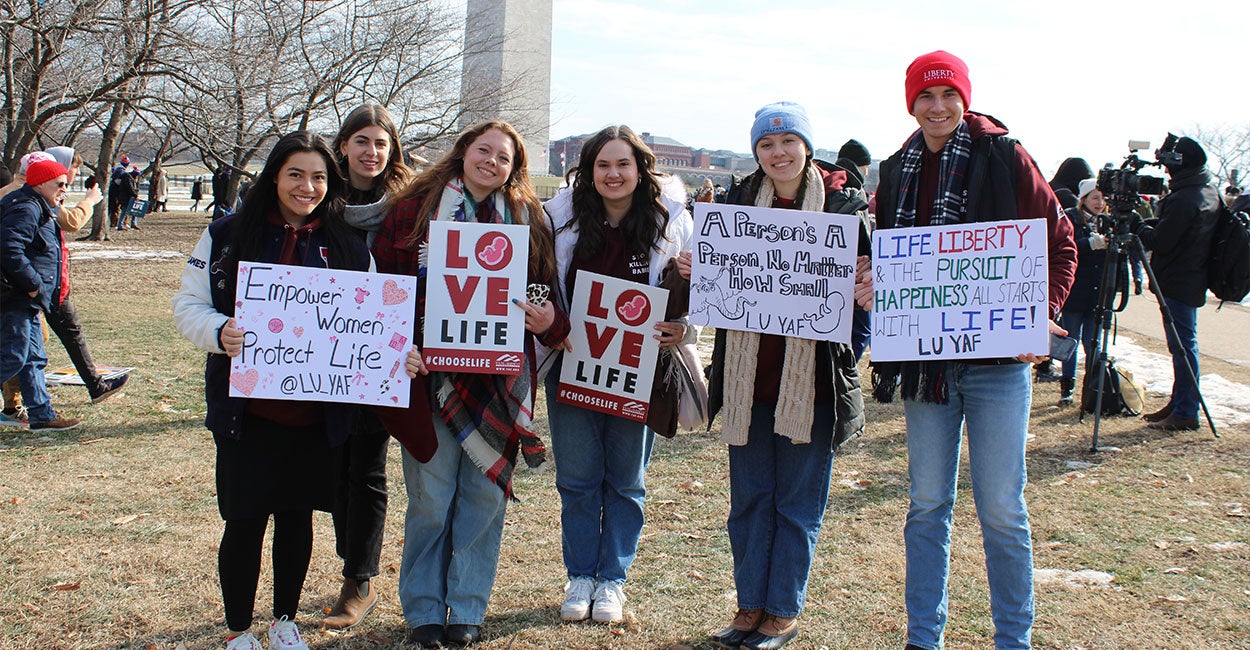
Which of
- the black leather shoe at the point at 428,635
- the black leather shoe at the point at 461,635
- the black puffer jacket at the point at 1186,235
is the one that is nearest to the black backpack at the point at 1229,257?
the black puffer jacket at the point at 1186,235

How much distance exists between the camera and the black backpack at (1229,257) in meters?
7.55

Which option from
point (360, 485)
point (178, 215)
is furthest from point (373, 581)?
point (178, 215)

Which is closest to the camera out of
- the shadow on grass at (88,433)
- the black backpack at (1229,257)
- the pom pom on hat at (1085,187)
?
the shadow on grass at (88,433)

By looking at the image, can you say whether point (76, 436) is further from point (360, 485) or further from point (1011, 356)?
point (1011, 356)

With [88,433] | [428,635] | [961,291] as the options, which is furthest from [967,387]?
[88,433]

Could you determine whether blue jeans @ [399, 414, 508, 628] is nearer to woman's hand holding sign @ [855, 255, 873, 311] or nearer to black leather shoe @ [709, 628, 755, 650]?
black leather shoe @ [709, 628, 755, 650]

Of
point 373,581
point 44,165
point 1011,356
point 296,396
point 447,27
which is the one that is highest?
point 447,27

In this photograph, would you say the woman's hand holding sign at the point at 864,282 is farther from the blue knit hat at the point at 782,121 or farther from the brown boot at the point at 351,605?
the brown boot at the point at 351,605

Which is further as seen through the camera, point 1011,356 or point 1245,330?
point 1245,330

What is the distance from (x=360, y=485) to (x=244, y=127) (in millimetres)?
12976

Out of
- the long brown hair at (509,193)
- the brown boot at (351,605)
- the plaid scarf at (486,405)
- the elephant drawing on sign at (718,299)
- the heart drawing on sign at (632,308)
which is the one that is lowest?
the brown boot at (351,605)

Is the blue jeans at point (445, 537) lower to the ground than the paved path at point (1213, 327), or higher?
lower

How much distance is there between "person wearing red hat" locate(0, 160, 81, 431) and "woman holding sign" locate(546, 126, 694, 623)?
183 inches

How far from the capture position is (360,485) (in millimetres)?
3980
